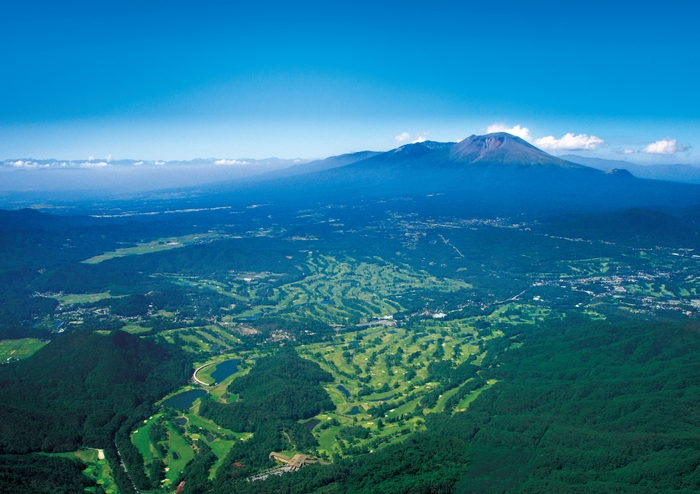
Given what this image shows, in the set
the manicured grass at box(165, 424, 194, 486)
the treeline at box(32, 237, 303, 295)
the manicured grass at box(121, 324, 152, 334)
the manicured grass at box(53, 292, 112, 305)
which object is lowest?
the manicured grass at box(165, 424, 194, 486)

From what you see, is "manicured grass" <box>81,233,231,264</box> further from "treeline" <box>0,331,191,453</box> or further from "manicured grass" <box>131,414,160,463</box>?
"manicured grass" <box>131,414,160,463</box>

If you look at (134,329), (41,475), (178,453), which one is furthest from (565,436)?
(134,329)

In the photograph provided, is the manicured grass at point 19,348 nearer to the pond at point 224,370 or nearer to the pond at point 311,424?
the pond at point 224,370

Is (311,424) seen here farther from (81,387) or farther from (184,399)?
(81,387)

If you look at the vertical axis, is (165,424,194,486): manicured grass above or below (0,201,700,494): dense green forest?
below

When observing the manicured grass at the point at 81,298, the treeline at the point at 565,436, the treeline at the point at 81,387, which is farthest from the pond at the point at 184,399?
the manicured grass at the point at 81,298

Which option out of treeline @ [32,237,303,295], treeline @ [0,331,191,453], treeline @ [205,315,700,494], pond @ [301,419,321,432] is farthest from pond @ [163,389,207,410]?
treeline @ [32,237,303,295]

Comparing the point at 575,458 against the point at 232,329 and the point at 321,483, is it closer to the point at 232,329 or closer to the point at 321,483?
the point at 321,483

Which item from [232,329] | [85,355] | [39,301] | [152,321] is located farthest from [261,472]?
[39,301]
